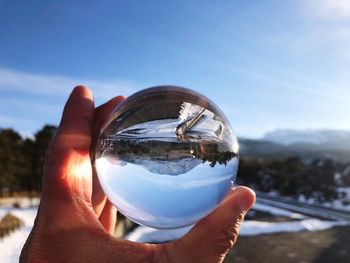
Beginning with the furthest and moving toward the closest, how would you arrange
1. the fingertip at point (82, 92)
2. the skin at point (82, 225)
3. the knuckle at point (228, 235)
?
the fingertip at point (82, 92), the knuckle at point (228, 235), the skin at point (82, 225)

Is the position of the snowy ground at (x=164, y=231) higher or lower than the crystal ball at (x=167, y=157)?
lower

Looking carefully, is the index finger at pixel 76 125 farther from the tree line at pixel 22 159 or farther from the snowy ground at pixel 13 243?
the tree line at pixel 22 159

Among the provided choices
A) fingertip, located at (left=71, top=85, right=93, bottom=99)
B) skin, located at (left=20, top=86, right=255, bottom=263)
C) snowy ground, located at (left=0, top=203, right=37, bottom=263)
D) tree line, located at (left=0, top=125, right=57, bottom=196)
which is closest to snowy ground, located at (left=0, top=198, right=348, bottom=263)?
snowy ground, located at (left=0, top=203, right=37, bottom=263)

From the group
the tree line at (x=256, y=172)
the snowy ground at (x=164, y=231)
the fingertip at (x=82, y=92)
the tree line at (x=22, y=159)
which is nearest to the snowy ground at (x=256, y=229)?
the snowy ground at (x=164, y=231)

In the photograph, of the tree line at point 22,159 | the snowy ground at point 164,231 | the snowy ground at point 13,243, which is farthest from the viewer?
the tree line at point 22,159

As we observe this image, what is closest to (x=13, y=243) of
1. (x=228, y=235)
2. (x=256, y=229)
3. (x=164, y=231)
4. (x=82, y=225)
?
(x=164, y=231)

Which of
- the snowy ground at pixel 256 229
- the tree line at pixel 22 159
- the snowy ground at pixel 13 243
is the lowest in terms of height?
the snowy ground at pixel 256 229

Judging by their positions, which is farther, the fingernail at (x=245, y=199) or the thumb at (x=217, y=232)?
the fingernail at (x=245, y=199)

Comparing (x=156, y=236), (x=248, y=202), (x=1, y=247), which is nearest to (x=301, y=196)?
(x=156, y=236)

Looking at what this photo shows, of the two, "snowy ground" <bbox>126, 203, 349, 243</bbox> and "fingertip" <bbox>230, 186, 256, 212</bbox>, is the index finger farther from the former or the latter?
"snowy ground" <bbox>126, 203, 349, 243</bbox>
